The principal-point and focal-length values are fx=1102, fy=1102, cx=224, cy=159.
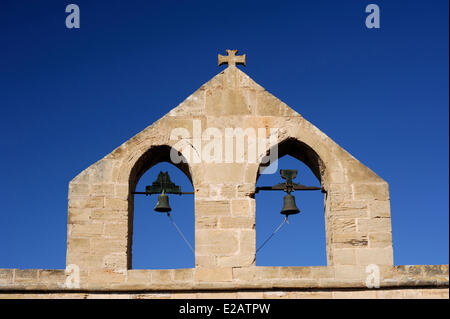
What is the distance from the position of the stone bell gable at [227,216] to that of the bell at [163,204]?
1.27ft

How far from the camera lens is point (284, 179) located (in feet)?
44.0

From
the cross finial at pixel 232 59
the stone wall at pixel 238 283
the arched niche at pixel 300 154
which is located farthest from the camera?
the cross finial at pixel 232 59

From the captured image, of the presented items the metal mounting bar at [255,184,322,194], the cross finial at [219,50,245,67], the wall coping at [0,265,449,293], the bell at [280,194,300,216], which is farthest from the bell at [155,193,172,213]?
the cross finial at [219,50,245,67]

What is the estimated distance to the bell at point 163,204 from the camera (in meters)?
13.3

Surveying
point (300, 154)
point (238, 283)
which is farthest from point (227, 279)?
point (300, 154)

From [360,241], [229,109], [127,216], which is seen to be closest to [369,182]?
[360,241]

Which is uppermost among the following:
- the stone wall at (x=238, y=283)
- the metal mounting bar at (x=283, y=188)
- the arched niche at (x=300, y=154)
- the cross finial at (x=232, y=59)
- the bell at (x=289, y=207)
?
the cross finial at (x=232, y=59)

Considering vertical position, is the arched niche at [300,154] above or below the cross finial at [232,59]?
below

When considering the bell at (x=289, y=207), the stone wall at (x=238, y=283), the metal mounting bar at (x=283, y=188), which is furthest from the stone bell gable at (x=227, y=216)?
the bell at (x=289, y=207)

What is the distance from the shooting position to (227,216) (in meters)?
12.8

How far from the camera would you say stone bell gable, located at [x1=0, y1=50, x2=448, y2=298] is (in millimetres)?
12469

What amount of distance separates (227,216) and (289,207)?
2.83ft

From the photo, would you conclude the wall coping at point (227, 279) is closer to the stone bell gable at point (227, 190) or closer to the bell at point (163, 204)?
the stone bell gable at point (227, 190)
